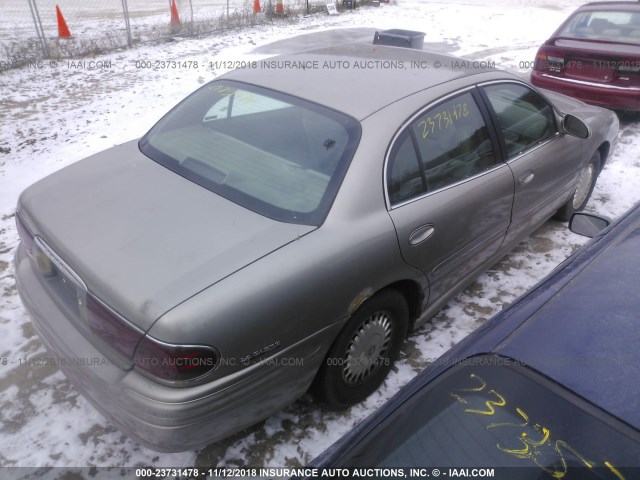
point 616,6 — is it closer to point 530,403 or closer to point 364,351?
point 364,351

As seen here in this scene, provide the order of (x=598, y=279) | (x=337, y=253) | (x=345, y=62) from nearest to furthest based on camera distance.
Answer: (x=598, y=279) → (x=337, y=253) → (x=345, y=62)

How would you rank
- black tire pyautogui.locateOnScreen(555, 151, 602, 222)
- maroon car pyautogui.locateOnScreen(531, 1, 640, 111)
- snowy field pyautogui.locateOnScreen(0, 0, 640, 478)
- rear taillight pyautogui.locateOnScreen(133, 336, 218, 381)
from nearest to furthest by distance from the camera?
rear taillight pyautogui.locateOnScreen(133, 336, 218, 381), snowy field pyautogui.locateOnScreen(0, 0, 640, 478), black tire pyautogui.locateOnScreen(555, 151, 602, 222), maroon car pyautogui.locateOnScreen(531, 1, 640, 111)

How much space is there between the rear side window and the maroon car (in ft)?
14.0

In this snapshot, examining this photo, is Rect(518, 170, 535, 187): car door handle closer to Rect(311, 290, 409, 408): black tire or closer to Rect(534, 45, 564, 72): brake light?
Rect(311, 290, 409, 408): black tire

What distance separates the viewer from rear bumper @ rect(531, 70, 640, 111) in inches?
238

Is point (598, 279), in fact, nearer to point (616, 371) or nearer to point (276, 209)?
point (616, 371)

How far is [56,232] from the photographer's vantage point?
2.22 m

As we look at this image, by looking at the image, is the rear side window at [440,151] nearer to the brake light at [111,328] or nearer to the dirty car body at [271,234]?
the dirty car body at [271,234]

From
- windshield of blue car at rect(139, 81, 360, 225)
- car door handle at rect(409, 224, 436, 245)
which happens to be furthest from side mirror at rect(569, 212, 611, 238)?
windshield of blue car at rect(139, 81, 360, 225)

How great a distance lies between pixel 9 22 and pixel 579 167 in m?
14.5

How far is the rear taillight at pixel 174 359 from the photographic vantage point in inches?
69.9

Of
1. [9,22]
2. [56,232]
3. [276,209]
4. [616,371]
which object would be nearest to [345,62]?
[276,209]

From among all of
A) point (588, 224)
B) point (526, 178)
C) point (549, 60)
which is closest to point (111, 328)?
point (588, 224)

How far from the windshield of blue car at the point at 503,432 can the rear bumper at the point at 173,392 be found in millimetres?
640
